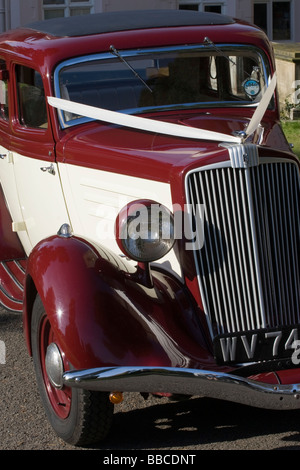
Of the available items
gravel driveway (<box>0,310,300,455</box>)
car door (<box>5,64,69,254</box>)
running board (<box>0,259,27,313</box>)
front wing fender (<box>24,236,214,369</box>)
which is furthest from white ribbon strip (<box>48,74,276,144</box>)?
gravel driveway (<box>0,310,300,455</box>)

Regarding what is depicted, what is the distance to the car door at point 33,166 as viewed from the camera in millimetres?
4656

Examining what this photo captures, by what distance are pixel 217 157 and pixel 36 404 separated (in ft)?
5.26

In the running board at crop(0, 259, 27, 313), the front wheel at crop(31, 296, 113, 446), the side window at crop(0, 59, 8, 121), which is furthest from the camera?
the side window at crop(0, 59, 8, 121)

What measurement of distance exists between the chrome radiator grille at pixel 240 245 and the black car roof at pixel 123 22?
5.15 ft

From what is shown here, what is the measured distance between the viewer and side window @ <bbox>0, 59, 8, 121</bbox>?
5195 millimetres

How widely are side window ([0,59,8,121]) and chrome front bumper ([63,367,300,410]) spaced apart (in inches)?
96.7

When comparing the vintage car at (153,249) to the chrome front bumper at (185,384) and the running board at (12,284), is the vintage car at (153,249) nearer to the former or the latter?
the chrome front bumper at (185,384)

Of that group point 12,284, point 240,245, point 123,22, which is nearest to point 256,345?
point 240,245

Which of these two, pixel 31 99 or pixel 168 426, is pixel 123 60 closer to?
pixel 31 99

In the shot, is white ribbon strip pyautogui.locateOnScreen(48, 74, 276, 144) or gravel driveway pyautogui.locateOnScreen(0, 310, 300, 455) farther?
white ribbon strip pyautogui.locateOnScreen(48, 74, 276, 144)

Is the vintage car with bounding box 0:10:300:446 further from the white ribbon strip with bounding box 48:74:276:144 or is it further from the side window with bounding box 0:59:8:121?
the side window with bounding box 0:59:8:121

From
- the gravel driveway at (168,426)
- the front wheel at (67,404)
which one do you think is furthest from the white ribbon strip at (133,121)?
the gravel driveway at (168,426)

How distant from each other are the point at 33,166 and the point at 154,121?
0.90 meters
